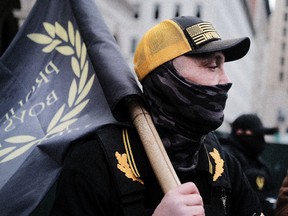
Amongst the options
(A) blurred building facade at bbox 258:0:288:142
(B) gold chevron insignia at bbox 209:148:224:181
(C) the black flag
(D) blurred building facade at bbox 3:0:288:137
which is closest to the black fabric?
(B) gold chevron insignia at bbox 209:148:224:181

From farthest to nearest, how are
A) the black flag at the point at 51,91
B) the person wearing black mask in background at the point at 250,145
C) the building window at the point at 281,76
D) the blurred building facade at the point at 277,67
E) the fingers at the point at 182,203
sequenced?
the building window at the point at 281,76
the blurred building facade at the point at 277,67
the person wearing black mask in background at the point at 250,145
the black flag at the point at 51,91
the fingers at the point at 182,203

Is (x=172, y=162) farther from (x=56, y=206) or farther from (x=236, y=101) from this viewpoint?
(x=236, y=101)

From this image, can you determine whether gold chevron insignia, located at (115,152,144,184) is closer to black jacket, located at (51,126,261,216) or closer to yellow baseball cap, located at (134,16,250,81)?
black jacket, located at (51,126,261,216)

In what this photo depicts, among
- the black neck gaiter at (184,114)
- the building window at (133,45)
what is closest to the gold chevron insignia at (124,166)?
the black neck gaiter at (184,114)

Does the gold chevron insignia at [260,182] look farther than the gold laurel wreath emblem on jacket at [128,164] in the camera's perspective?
Yes

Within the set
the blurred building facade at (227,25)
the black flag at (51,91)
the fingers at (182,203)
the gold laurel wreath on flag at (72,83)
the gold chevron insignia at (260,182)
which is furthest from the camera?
the blurred building facade at (227,25)

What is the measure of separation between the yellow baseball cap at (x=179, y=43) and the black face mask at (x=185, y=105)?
6 cm

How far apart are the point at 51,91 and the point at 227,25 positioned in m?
58.6

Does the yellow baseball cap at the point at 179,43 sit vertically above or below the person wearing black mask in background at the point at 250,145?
above

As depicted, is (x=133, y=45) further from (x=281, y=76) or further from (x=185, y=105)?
(x=281, y=76)

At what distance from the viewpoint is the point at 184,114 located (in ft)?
6.93

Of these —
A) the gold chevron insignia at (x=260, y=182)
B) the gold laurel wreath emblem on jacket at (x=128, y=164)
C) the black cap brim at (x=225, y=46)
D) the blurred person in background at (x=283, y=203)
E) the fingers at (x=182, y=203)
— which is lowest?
the gold chevron insignia at (x=260, y=182)

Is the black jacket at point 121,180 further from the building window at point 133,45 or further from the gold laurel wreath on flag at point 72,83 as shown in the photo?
the building window at point 133,45

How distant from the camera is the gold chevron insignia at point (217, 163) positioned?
2.21m
